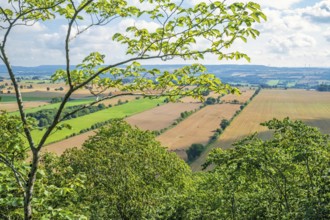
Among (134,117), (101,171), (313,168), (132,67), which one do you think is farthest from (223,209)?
(134,117)

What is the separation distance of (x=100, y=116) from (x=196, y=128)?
4329 centimetres

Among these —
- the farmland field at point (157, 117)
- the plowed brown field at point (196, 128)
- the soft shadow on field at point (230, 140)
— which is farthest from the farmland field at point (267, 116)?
the farmland field at point (157, 117)

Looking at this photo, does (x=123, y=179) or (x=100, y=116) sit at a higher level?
(x=123, y=179)

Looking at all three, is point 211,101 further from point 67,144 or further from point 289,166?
point 289,166

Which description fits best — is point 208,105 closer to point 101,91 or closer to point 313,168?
point 313,168

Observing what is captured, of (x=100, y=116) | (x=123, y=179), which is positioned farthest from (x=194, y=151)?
(x=123, y=179)

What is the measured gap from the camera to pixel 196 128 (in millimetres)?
121750

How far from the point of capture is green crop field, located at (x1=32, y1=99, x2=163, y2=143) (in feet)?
359

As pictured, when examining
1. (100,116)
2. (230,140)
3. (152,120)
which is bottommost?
(230,140)

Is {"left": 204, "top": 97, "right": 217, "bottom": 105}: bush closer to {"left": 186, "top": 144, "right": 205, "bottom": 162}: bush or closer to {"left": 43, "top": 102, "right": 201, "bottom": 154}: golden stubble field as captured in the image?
{"left": 43, "top": 102, "right": 201, "bottom": 154}: golden stubble field

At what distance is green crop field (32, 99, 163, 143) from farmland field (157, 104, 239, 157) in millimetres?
15707

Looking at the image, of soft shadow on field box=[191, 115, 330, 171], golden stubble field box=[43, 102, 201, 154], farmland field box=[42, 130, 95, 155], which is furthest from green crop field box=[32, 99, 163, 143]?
soft shadow on field box=[191, 115, 330, 171]

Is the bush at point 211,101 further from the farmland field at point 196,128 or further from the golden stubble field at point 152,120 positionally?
the farmland field at point 196,128

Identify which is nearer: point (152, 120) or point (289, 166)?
point (289, 166)
